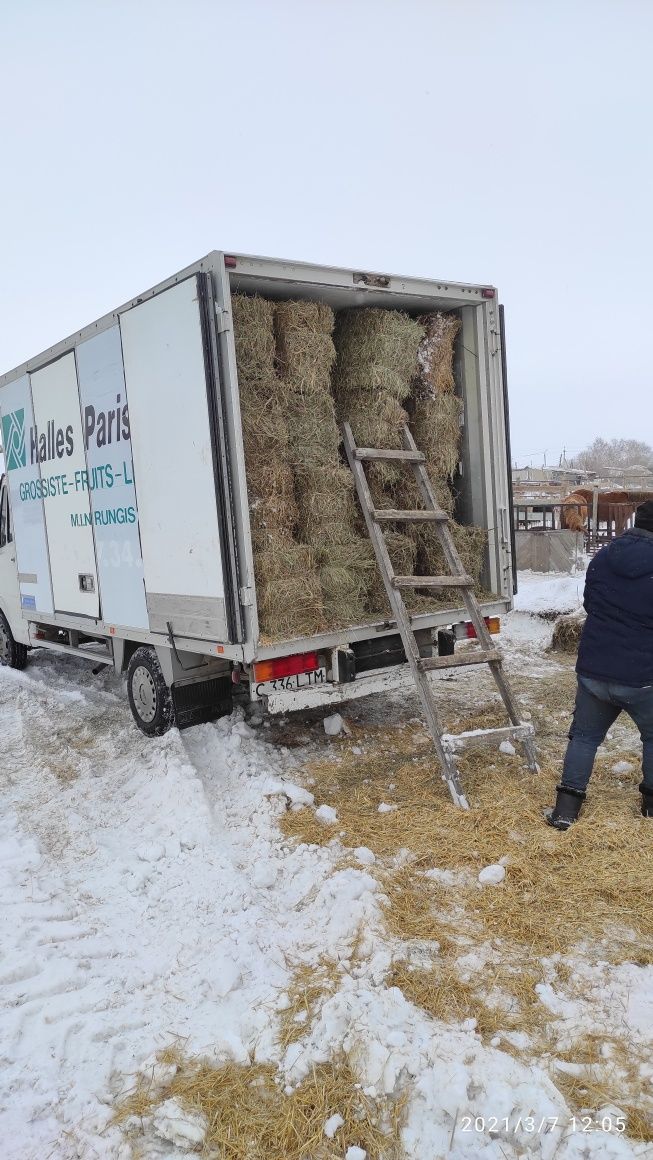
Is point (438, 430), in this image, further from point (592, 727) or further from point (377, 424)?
point (592, 727)

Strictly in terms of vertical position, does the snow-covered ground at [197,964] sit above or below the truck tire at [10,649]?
below

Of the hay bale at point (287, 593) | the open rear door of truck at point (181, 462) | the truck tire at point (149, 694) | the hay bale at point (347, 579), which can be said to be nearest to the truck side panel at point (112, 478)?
the open rear door of truck at point (181, 462)

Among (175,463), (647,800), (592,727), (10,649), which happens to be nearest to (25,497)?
(10,649)

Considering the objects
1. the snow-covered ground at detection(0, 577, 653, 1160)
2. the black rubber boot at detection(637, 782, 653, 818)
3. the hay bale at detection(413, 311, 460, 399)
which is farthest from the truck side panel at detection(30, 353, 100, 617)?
the black rubber boot at detection(637, 782, 653, 818)

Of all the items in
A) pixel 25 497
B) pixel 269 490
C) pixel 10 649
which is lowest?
pixel 10 649

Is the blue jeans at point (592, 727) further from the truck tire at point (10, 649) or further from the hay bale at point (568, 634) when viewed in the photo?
the truck tire at point (10, 649)

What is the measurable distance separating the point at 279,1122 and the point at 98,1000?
1013 mm

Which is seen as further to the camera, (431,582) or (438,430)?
(438,430)

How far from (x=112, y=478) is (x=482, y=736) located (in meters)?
3.48

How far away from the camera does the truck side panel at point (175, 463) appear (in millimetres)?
4945

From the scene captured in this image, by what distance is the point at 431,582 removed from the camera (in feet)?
18.4

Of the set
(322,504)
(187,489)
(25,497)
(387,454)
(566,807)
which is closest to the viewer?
(566,807)

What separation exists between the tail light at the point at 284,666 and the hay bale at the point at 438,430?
6.70ft
